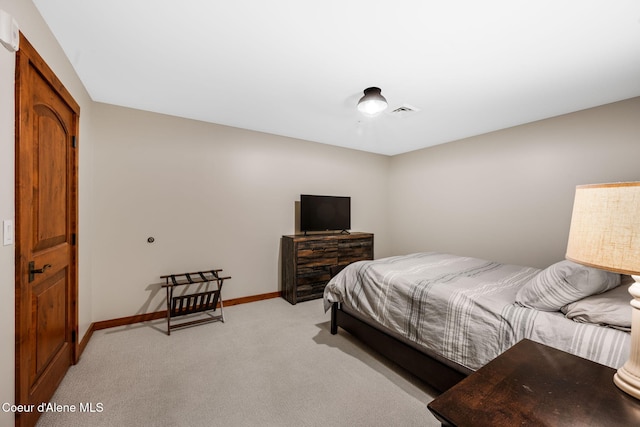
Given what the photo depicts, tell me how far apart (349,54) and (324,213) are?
268 cm

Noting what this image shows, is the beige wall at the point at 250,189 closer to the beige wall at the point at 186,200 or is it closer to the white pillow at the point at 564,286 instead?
the beige wall at the point at 186,200

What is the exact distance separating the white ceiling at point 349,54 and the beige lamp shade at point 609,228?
1287 millimetres

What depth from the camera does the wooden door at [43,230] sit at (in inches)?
55.9

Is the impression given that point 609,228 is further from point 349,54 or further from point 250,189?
point 250,189

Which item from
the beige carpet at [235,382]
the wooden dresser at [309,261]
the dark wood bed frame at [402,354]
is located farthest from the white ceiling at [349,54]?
the beige carpet at [235,382]

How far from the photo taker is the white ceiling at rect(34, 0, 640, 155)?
1.61 metres

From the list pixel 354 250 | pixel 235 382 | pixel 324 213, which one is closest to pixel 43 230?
pixel 235 382

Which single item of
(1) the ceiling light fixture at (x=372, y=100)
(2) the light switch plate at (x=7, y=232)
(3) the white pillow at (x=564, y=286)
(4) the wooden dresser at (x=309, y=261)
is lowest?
(4) the wooden dresser at (x=309, y=261)

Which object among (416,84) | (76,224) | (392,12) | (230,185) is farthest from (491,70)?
(76,224)

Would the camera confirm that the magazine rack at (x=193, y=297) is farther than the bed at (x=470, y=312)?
Yes

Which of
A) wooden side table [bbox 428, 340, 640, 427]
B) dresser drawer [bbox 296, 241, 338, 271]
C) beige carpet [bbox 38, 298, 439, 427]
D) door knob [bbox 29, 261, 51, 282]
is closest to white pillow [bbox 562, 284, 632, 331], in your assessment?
wooden side table [bbox 428, 340, 640, 427]

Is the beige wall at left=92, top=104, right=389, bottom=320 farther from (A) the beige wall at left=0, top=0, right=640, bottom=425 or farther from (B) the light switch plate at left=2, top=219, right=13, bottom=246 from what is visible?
(B) the light switch plate at left=2, top=219, right=13, bottom=246

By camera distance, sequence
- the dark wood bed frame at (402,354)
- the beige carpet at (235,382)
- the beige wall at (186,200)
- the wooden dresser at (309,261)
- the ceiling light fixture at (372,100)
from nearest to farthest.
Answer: the beige carpet at (235,382) < the dark wood bed frame at (402,354) < the ceiling light fixture at (372,100) < the beige wall at (186,200) < the wooden dresser at (309,261)

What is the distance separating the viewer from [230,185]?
375 cm
